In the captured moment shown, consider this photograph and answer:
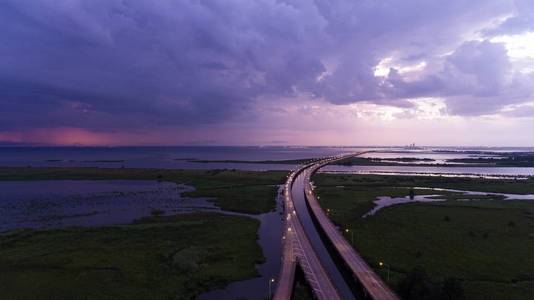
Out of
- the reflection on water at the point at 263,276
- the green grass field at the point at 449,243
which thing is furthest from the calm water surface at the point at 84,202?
the green grass field at the point at 449,243

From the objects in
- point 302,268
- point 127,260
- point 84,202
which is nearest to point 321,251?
point 302,268

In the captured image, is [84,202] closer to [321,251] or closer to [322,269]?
[321,251]

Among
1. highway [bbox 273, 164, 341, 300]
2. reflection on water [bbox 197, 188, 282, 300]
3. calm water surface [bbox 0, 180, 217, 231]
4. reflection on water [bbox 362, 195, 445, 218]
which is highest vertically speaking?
calm water surface [bbox 0, 180, 217, 231]

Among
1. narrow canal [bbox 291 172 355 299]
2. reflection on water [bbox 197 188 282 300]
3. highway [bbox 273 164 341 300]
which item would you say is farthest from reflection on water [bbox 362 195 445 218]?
highway [bbox 273 164 341 300]

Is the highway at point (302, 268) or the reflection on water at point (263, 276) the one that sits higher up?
the highway at point (302, 268)

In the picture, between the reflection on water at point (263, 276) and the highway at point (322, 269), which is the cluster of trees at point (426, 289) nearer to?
the highway at point (322, 269)

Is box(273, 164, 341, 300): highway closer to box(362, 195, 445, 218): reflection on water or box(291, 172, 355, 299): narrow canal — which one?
box(291, 172, 355, 299): narrow canal
